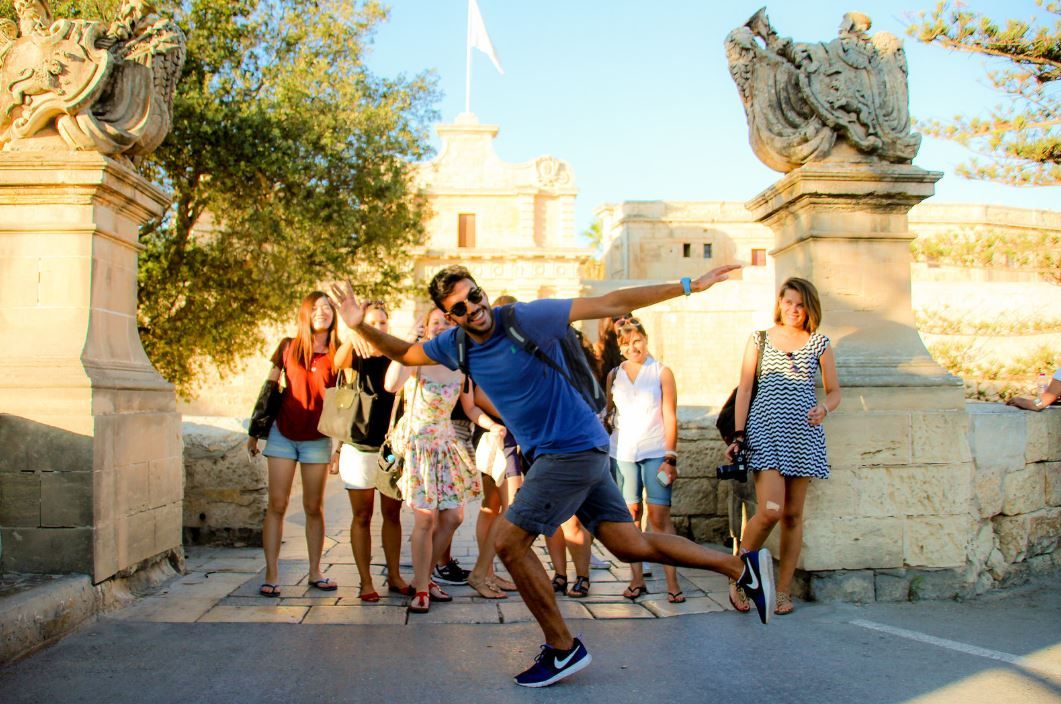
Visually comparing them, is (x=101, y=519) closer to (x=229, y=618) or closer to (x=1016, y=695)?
(x=229, y=618)

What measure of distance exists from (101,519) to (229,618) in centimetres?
86

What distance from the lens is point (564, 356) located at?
3861mm

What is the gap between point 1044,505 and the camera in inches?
234

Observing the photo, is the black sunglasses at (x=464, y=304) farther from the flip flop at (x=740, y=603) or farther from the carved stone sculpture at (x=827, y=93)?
the carved stone sculpture at (x=827, y=93)

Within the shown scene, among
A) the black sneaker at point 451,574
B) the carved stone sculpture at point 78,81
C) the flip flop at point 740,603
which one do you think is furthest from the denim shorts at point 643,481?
the carved stone sculpture at point 78,81

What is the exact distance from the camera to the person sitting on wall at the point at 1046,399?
5926 millimetres

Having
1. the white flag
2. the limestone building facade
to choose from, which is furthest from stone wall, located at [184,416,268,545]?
the limestone building facade

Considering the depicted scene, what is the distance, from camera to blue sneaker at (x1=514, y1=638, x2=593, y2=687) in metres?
3.64

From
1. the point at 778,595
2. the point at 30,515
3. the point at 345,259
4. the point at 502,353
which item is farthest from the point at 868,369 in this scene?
the point at 345,259

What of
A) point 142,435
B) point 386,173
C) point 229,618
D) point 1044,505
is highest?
point 386,173

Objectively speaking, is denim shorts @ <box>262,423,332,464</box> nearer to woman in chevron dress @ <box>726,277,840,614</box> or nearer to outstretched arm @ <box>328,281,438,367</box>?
outstretched arm @ <box>328,281,438,367</box>

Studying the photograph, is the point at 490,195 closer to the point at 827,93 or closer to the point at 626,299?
the point at 827,93

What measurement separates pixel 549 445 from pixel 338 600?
2147mm

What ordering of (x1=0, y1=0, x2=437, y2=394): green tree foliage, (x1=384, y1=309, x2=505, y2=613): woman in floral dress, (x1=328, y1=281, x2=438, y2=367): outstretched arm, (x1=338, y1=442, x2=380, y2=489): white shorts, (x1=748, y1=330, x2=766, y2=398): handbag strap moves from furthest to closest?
(x1=0, y1=0, x2=437, y2=394): green tree foliage < (x1=338, y1=442, x2=380, y2=489): white shorts < (x1=748, y1=330, x2=766, y2=398): handbag strap < (x1=384, y1=309, x2=505, y2=613): woman in floral dress < (x1=328, y1=281, x2=438, y2=367): outstretched arm
